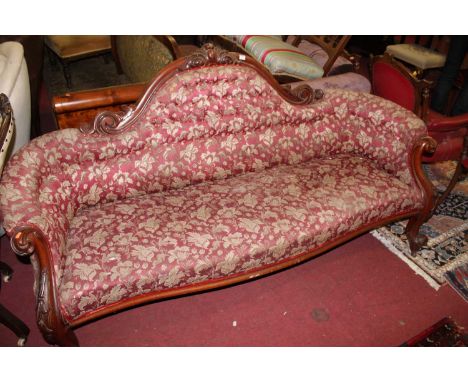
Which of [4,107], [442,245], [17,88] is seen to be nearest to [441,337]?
[442,245]

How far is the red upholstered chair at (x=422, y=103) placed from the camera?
2477 millimetres

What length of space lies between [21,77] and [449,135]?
10.4 feet

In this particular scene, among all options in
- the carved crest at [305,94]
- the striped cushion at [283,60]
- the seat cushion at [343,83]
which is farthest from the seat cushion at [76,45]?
the carved crest at [305,94]

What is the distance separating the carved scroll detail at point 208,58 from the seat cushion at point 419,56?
343 centimetres

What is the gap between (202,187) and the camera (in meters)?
2.16

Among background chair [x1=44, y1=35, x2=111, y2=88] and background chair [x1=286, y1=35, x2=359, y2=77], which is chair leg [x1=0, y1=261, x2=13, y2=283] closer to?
background chair [x1=44, y1=35, x2=111, y2=88]

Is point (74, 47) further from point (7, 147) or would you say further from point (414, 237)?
point (414, 237)

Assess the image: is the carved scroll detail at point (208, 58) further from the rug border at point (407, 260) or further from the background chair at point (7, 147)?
the rug border at point (407, 260)

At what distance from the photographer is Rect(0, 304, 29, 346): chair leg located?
5.79ft

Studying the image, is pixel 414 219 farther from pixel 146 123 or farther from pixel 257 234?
pixel 146 123

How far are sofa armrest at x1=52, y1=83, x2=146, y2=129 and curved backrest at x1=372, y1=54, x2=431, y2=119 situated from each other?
6.07ft

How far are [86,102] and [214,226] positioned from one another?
1.16 metres

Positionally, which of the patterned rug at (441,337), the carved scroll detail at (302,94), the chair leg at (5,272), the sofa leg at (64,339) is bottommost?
the chair leg at (5,272)

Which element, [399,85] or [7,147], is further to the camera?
[399,85]
